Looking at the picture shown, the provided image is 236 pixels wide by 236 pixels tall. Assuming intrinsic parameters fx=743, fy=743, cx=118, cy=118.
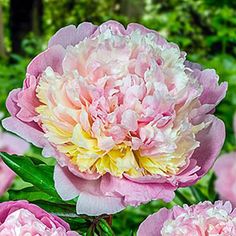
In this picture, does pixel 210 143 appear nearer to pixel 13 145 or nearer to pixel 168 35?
pixel 13 145

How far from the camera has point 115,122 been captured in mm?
548

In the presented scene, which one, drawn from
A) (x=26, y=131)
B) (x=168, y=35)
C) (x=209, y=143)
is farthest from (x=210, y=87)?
(x=168, y=35)

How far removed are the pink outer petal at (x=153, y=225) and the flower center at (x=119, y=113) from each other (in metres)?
0.03

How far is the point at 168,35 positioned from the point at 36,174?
3.63 meters

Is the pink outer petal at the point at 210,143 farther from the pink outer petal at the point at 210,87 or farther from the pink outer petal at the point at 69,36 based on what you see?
the pink outer petal at the point at 69,36

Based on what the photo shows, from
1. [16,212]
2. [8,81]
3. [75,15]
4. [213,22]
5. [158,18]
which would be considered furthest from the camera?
[75,15]

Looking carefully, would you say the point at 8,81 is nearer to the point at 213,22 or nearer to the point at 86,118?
the point at 213,22

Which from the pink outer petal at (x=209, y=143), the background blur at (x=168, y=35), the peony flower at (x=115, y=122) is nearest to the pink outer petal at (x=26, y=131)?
the peony flower at (x=115, y=122)

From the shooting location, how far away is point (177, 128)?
0.55m

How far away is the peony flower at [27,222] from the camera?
20.2 inches

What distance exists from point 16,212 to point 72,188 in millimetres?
44

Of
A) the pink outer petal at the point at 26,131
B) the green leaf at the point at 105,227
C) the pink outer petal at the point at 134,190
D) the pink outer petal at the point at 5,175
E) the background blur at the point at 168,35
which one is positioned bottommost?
the background blur at the point at 168,35

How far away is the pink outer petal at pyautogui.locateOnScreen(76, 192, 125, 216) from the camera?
0.53 m

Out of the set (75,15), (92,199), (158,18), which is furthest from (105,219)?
(75,15)
